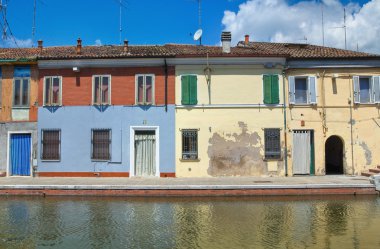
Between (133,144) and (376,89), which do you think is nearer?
(133,144)

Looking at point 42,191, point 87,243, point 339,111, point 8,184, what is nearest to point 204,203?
point 87,243

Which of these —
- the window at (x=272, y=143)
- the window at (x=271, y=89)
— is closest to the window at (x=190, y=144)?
the window at (x=272, y=143)

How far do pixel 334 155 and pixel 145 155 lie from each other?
1068 cm

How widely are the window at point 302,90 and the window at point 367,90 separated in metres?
2.21

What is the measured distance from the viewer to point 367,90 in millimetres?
20453

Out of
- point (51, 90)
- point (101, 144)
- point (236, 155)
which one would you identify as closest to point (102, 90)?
point (51, 90)

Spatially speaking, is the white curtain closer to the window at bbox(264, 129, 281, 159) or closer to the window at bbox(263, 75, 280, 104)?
the window at bbox(264, 129, 281, 159)

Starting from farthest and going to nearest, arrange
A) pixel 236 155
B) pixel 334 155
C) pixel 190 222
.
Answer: pixel 334 155 → pixel 236 155 → pixel 190 222

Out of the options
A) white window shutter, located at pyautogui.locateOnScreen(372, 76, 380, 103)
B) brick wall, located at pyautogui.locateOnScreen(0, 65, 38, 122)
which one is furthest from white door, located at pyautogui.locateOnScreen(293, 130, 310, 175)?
brick wall, located at pyautogui.locateOnScreen(0, 65, 38, 122)

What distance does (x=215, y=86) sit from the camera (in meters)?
20.1

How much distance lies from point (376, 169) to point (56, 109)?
55.1 feet

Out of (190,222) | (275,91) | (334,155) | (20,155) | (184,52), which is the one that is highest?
(184,52)

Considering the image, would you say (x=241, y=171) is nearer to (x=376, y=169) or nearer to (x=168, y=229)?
(x=376, y=169)

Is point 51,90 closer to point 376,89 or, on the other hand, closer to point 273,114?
point 273,114
